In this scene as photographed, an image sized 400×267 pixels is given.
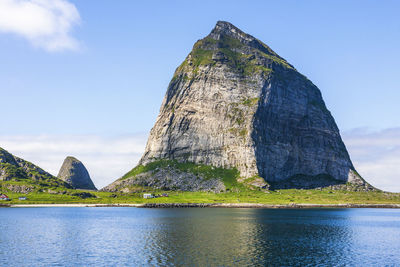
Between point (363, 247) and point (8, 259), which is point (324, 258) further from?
point (8, 259)

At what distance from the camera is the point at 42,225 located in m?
124

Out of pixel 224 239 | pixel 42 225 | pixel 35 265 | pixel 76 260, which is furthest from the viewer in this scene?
pixel 42 225

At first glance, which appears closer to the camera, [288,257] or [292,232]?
[288,257]

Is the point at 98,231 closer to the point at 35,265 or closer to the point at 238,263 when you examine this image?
the point at 35,265

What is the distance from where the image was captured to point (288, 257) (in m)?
73.9

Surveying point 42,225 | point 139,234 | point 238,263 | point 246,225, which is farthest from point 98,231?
point 238,263

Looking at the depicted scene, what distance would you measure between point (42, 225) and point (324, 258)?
92070 millimetres

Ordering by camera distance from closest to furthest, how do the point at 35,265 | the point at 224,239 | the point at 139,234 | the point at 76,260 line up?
the point at 35,265, the point at 76,260, the point at 224,239, the point at 139,234

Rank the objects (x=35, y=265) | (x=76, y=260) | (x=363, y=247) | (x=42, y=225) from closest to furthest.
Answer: (x=35, y=265) → (x=76, y=260) → (x=363, y=247) → (x=42, y=225)

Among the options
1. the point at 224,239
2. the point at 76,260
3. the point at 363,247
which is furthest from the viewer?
the point at 224,239

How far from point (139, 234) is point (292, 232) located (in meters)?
44.9

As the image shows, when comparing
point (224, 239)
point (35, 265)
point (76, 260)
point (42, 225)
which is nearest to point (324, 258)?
point (224, 239)

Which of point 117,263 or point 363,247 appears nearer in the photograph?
point 117,263

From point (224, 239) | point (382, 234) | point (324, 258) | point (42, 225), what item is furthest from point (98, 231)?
point (382, 234)
